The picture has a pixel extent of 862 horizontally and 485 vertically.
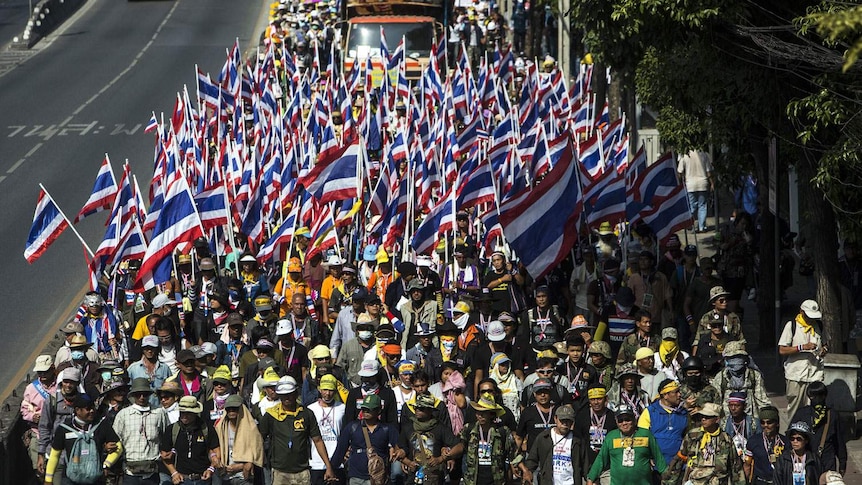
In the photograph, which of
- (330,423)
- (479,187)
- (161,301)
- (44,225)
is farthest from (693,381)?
(44,225)

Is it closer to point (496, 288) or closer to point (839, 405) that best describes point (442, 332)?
point (496, 288)

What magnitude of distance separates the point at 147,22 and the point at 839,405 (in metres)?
49.4

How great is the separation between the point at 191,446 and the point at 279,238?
612 cm

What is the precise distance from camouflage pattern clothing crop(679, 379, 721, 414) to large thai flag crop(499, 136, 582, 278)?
3549mm

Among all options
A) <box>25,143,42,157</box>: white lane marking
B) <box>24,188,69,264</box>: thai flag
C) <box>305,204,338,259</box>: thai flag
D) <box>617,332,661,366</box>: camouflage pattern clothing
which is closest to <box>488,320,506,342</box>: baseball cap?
<box>617,332,661,366</box>: camouflage pattern clothing

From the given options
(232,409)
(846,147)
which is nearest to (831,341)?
(846,147)

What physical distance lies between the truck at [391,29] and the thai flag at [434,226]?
1934 centimetres

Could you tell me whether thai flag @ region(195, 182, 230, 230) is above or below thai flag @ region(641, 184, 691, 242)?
above

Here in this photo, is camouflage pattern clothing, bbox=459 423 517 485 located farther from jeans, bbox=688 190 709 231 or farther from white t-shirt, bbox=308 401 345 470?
jeans, bbox=688 190 709 231

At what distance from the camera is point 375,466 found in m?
13.0

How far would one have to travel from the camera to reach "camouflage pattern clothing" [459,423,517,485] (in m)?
12.8

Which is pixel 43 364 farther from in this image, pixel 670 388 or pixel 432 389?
pixel 670 388

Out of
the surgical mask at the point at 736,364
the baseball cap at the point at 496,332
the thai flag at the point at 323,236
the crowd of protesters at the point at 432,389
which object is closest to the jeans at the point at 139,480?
the crowd of protesters at the point at 432,389

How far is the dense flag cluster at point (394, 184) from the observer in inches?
688
